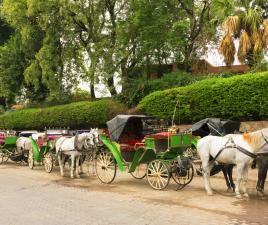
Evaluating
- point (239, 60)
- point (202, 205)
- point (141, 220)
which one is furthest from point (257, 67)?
point (141, 220)

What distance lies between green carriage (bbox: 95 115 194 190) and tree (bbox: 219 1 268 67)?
785 centimetres

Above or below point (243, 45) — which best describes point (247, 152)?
below

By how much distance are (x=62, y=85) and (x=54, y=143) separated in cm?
1389

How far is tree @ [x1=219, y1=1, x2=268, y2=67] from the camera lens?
20.8m

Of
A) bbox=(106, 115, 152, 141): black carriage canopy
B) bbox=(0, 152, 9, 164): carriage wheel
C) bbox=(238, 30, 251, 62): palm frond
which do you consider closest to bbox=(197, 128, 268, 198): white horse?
bbox=(106, 115, 152, 141): black carriage canopy

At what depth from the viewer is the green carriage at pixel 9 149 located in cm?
2088

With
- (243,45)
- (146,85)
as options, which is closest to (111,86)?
(146,85)

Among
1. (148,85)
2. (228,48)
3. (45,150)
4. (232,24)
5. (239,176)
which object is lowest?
(239,176)

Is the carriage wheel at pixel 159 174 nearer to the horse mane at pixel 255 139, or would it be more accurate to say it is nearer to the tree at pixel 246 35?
the horse mane at pixel 255 139

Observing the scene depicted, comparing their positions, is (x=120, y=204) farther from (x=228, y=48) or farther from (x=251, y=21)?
(x=251, y=21)

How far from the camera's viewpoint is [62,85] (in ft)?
102

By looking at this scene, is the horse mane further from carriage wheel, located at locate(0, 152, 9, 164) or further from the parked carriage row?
carriage wheel, located at locate(0, 152, 9, 164)

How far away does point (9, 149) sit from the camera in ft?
71.2

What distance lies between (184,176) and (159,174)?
0.67m
